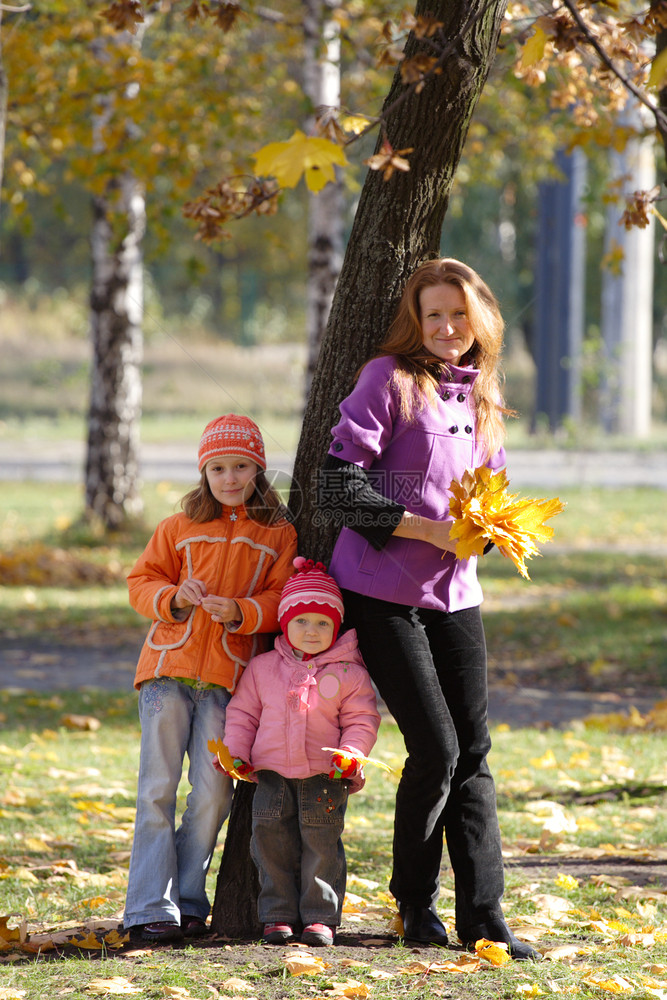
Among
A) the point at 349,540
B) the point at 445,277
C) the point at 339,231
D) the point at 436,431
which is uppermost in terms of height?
the point at 339,231

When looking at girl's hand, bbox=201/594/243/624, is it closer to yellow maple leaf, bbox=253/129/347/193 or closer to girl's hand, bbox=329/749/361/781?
girl's hand, bbox=329/749/361/781

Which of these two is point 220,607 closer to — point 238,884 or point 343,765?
point 343,765

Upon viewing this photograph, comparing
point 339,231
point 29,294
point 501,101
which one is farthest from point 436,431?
point 29,294

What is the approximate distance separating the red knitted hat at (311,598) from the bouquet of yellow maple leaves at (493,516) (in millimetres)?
397

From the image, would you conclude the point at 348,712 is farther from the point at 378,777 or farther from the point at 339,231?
the point at 339,231

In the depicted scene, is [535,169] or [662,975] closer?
[662,975]

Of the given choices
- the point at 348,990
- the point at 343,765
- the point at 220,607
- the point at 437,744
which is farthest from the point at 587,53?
the point at 348,990

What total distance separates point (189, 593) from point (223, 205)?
1.30 m

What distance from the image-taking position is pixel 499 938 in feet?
10.6

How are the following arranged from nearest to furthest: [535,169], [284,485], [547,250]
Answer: [284,485] < [535,169] < [547,250]

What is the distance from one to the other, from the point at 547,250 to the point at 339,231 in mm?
10595

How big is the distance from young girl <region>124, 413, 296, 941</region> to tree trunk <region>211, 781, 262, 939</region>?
0.06 m

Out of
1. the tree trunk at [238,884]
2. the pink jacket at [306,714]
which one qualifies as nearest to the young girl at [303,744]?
the pink jacket at [306,714]

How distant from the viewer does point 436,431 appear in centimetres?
322
